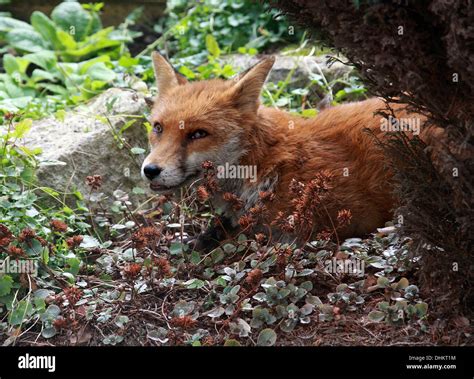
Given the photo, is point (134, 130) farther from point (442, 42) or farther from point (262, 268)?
point (442, 42)

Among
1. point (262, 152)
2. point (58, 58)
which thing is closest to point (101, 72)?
point (58, 58)

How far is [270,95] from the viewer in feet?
25.6

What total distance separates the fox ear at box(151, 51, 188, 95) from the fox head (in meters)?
0.23

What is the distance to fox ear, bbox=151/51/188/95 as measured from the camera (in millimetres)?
6383

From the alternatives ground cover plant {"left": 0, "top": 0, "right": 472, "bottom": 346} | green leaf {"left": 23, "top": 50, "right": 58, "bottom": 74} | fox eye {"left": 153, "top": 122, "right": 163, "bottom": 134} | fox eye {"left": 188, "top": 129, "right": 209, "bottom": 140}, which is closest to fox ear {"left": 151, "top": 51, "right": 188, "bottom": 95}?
fox eye {"left": 153, "top": 122, "right": 163, "bottom": 134}

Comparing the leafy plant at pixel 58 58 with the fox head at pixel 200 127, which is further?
the leafy plant at pixel 58 58

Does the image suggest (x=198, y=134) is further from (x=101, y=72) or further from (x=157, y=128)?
(x=101, y=72)

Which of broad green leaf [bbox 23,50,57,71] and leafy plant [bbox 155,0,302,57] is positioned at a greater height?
leafy plant [bbox 155,0,302,57]

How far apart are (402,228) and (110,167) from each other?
323 cm

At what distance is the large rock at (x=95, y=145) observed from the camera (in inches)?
261

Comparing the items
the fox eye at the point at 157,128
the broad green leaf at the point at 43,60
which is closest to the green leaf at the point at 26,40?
the broad green leaf at the point at 43,60

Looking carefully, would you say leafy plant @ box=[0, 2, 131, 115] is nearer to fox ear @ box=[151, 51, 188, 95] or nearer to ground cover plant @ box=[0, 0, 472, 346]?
ground cover plant @ box=[0, 0, 472, 346]

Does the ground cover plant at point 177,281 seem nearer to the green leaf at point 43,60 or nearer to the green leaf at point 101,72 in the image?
the green leaf at point 101,72
